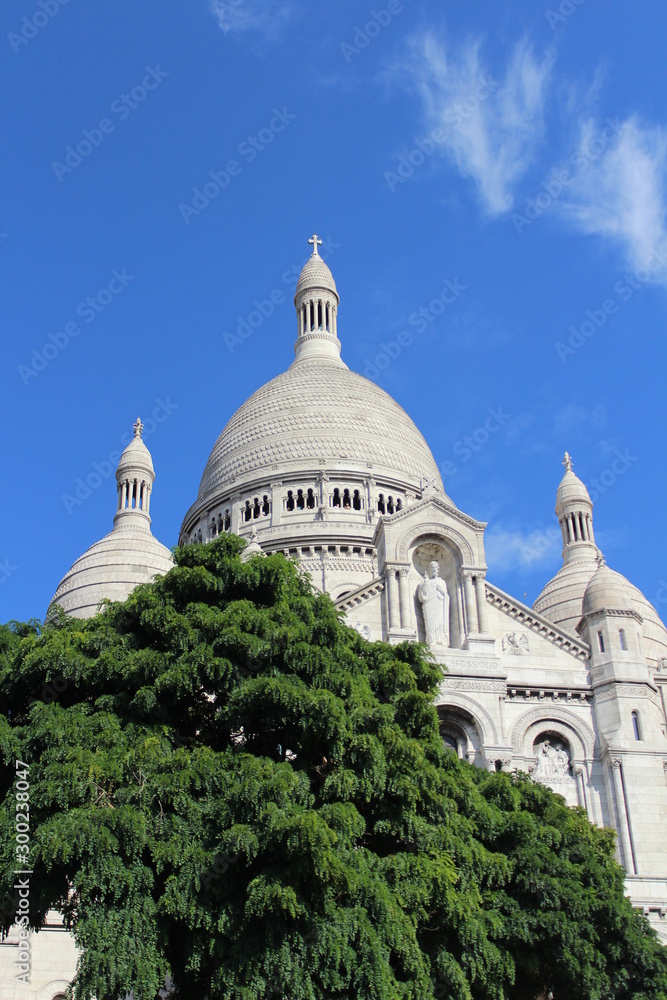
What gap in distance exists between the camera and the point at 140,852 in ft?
63.9

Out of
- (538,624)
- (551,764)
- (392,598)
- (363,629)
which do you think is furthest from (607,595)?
(363,629)

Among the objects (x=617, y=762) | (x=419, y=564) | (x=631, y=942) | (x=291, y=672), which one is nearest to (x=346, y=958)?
(x=291, y=672)

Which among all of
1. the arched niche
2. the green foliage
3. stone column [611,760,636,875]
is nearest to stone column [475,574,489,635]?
the arched niche

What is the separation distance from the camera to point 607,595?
35719mm

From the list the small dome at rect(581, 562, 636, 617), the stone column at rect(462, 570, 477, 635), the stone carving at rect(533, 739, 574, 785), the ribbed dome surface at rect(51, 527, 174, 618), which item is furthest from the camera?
the ribbed dome surface at rect(51, 527, 174, 618)

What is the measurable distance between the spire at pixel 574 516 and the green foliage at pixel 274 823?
28349 millimetres

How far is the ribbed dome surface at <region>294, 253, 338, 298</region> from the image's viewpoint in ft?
226

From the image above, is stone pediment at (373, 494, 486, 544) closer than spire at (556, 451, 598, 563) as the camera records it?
Yes

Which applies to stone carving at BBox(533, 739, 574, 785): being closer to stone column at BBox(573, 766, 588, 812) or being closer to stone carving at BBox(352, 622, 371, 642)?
stone column at BBox(573, 766, 588, 812)

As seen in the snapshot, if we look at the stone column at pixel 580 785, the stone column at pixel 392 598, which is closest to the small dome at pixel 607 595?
the stone column at pixel 580 785

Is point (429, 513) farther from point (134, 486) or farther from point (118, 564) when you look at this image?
point (134, 486)

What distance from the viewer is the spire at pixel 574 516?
53.4 m

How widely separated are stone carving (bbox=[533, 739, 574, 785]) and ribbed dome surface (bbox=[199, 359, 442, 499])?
2332 cm

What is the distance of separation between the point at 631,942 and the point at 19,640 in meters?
13.7
